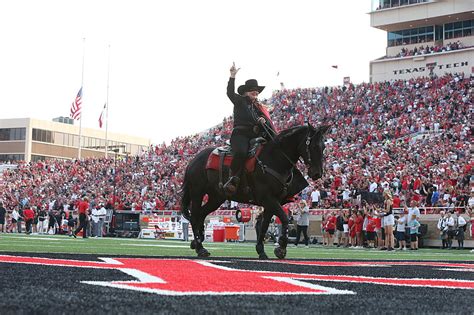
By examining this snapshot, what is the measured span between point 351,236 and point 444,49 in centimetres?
3604

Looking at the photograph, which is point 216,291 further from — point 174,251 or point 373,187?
point 373,187

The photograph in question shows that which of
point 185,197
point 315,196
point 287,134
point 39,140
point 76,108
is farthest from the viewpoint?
point 39,140

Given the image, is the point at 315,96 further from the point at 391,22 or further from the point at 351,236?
the point at 351,236

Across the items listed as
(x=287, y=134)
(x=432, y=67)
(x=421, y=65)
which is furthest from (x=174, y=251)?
(x=421, y=65)

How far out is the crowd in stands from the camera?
30.8m

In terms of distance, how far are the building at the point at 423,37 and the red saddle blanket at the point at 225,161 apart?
4855 cm

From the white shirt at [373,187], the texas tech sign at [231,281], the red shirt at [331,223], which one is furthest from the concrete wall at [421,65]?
the texas tech sign at [231,281]

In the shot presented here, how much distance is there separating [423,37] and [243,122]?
54515mm

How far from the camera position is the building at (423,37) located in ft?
190

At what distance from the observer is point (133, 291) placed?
491cm

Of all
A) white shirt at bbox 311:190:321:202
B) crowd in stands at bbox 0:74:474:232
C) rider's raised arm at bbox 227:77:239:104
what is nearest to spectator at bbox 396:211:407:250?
crowd in stands at bbox 0:74:474:232

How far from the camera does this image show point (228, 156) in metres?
11.2

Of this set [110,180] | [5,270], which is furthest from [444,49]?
[5,270]

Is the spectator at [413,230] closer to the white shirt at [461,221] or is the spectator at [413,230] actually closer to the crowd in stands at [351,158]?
the white shirt at [461,221]
